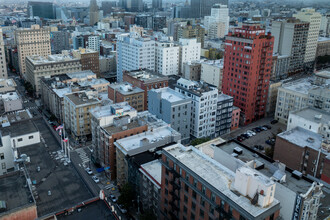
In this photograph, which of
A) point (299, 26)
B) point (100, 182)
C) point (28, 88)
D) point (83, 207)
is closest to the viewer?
point (83, 207)

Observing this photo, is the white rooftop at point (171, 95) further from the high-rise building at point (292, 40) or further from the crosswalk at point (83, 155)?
the high-rise building at point (292, 40)

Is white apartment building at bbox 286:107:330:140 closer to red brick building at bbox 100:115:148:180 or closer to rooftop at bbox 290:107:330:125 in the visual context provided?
rooftop at bbox 290:107:330:125

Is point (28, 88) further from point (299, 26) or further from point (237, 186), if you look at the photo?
point (299, 26)

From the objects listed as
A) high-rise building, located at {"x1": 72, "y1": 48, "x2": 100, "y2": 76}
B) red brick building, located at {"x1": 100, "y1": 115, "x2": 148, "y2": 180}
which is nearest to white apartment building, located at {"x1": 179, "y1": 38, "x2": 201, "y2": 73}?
high-rise building, located at {"x1": 72, "y1": 48, "x2": 100, "y2": 76}

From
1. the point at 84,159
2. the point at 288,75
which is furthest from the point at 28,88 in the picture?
the point at 288,75

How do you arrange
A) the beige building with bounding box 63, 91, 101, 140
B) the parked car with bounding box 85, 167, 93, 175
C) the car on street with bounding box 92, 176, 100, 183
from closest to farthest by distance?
the car on street with bounding box 92, 176, 100, 183
the parked car with bounding box 85, 167, 93, 175
the beige building with bounding box 63, 91, 101, 140

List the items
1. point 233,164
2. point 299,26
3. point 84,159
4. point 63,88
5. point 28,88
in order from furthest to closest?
point 299,26
point 28,88
point 63,88
point 84,159
point 233,164

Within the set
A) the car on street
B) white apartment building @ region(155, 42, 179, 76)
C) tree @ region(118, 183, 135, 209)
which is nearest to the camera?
tree @ region(118, 183, 135, 209)

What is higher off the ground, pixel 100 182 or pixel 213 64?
pixel 213 64
